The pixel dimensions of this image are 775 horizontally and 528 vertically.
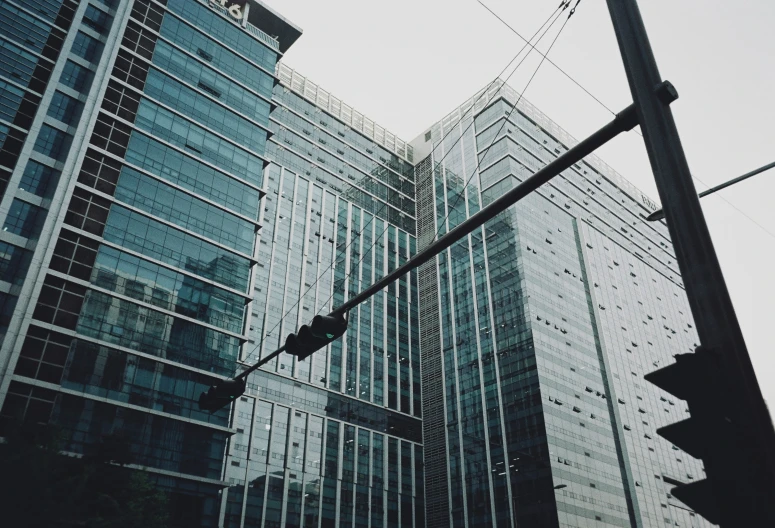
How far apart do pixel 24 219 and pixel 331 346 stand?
136ft

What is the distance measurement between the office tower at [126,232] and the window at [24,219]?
0.08 metres

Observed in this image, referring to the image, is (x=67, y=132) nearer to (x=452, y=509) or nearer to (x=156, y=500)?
(x=156, y=500)

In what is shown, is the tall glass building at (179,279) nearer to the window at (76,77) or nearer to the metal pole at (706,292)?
the window at (76,77)

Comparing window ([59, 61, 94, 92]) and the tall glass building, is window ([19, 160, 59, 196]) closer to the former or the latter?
the tall glass building

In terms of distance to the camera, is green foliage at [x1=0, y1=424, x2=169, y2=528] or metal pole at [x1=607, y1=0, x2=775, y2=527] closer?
metal pole at [x1=607, y1=0, x2=775, y2=527]

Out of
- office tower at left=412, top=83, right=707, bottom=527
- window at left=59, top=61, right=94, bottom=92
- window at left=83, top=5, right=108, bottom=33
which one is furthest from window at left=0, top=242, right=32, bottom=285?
office tower at left=412, top=83, right=707, bottom=527

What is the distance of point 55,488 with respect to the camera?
60.1ft

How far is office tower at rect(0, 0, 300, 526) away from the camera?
3778 cm

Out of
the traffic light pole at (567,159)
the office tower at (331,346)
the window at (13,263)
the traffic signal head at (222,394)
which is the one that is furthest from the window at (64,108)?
the traffic light pole at (567,159)

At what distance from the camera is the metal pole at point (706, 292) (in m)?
3.44

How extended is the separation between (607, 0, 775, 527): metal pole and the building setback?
35499mm

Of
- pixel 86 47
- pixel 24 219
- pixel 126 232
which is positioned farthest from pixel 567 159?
pixel 86 47

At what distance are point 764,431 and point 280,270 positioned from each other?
73.0 m

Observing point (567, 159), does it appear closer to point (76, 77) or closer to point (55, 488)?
point (55, 488)
